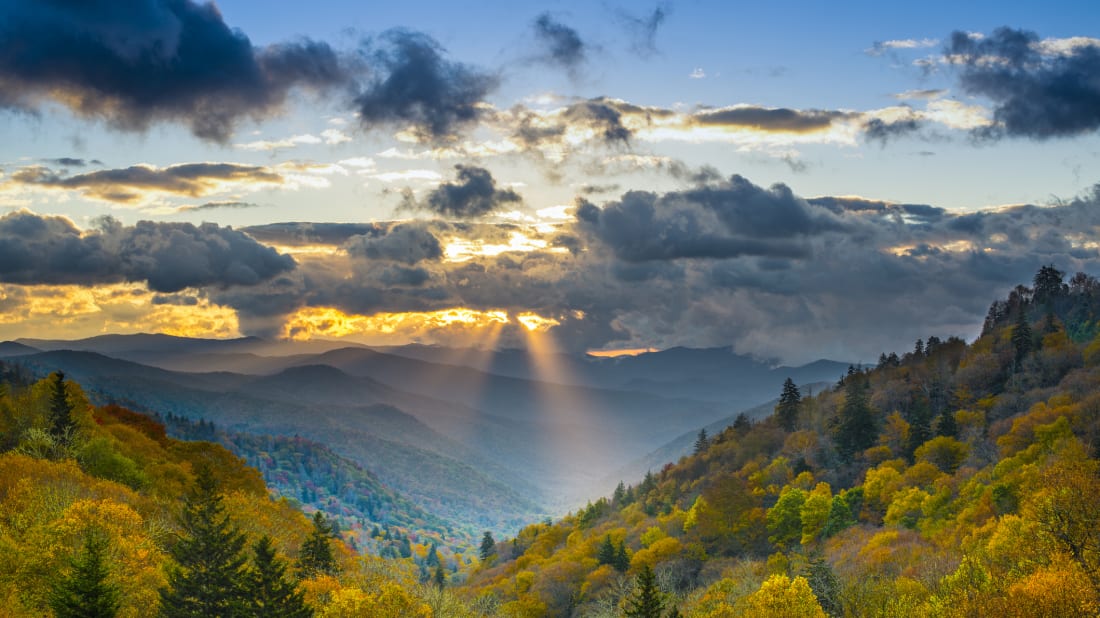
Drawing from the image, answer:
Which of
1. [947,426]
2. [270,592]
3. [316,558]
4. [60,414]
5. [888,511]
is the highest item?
[60,414]

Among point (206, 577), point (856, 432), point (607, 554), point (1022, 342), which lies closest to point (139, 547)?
point (206, 577)

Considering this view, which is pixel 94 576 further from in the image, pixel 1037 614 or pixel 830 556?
pixel 830 556

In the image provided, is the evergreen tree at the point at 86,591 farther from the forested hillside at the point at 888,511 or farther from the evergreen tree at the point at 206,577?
the forested hillside at the point at 888,511

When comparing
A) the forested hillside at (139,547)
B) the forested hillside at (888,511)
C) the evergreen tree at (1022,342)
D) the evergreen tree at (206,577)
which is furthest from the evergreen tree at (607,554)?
the evergreen tree at (1022,342)

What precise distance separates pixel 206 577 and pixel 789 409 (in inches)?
6052

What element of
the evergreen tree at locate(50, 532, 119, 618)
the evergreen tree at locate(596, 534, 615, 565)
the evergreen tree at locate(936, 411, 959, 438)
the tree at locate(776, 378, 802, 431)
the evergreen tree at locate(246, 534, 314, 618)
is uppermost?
the evergreen tree at locate(50, 532, 119, 618)

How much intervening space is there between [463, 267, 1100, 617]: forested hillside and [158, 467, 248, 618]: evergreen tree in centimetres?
3104

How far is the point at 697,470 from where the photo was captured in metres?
182

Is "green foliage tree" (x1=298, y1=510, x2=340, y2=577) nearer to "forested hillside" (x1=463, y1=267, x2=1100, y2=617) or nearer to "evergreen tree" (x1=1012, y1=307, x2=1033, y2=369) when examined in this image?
"forested hillside" (x1=463, y1=267, x2=1100, y2=617)

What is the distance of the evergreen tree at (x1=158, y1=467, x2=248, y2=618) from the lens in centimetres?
5078

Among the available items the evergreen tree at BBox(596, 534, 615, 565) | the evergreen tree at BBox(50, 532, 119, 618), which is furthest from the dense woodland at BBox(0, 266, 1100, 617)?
the evergreen tree at BBox(596, 534, 615, 565)

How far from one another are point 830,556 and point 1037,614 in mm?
56770

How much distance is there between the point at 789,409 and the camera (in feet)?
596

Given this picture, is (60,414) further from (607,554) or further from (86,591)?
(607,554)
